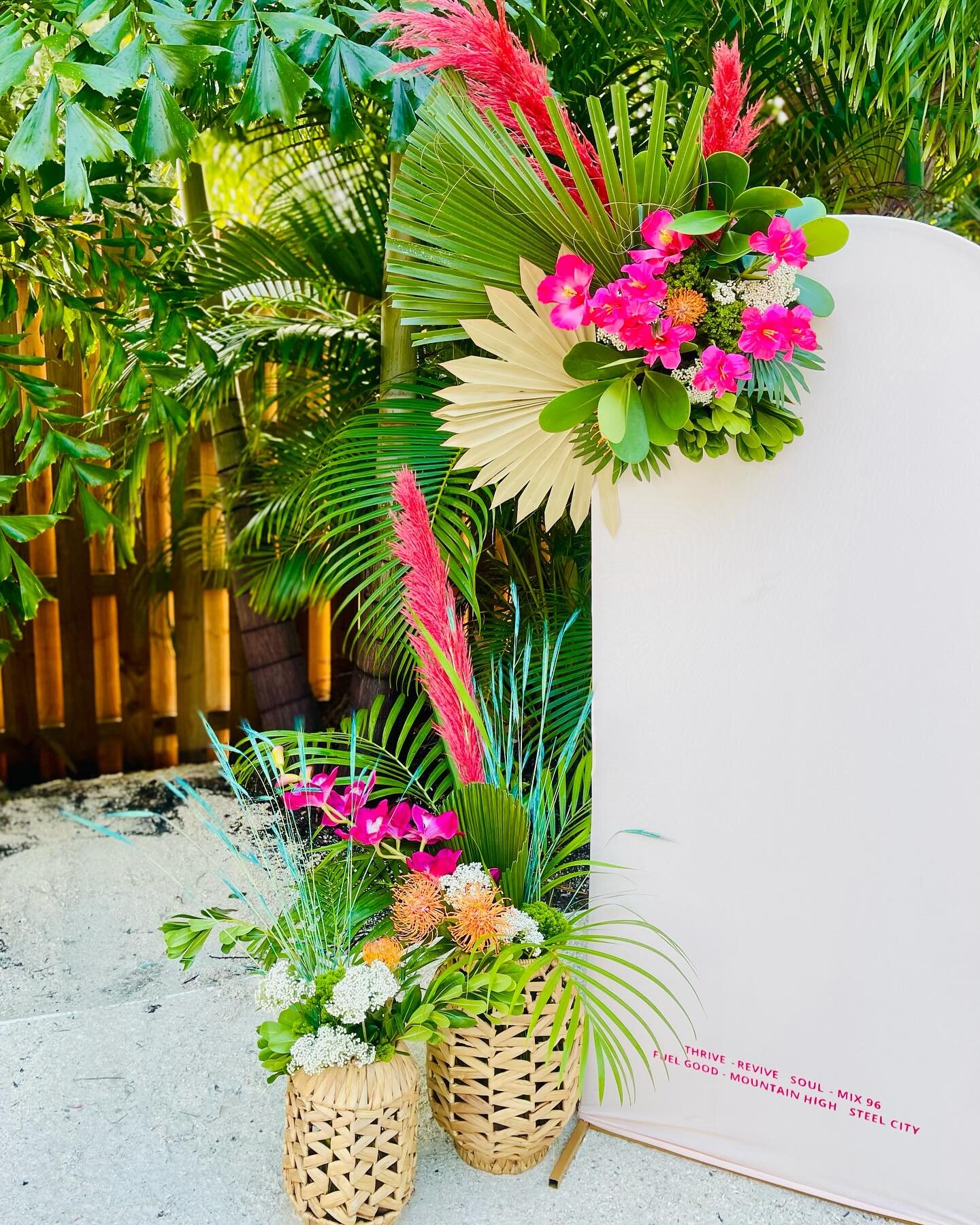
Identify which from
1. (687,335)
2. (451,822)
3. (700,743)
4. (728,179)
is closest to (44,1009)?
(451,822)

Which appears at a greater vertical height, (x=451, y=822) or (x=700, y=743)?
(x=700, y=743)

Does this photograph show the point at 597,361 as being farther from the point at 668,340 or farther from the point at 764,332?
the point at 764,332

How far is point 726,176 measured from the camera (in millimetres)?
1334

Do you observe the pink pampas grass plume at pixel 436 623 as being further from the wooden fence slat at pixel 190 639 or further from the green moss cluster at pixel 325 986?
the wooden fence slat at pixel 190 639

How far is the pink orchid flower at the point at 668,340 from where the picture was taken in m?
1.34

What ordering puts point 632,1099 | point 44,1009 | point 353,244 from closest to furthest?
1. point 632,1099
2. point 44,1009
3. point 353,244

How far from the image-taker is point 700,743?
5.49 feet

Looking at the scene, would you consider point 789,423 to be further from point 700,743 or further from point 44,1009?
point 44,1009

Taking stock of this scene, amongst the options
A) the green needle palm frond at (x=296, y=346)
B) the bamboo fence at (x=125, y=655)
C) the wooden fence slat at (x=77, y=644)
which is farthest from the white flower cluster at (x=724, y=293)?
the wooden fence slat at (x=77, y=644)

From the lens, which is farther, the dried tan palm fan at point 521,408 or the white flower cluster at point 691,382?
the dried tan palm fan at point 521,408

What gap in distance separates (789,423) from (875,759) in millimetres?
536

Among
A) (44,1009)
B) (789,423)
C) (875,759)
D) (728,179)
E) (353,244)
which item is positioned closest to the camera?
(728,179)

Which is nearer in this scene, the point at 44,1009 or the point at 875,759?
the point at 875,759

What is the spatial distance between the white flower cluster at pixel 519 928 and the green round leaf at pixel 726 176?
3.57 feet
